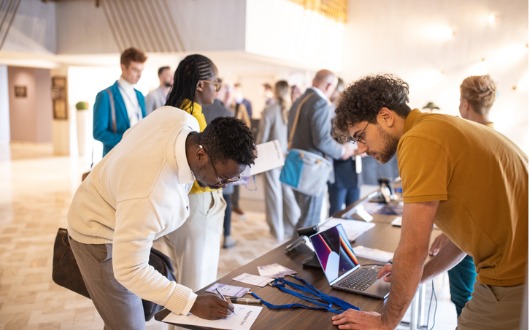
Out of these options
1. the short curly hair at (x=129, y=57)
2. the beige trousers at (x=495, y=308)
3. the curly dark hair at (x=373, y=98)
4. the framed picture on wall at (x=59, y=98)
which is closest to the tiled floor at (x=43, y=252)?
the short curly hair at (x=129, y=57)

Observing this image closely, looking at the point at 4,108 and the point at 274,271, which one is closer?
the point at 274,271

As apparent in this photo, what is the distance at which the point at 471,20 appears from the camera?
7.31 m

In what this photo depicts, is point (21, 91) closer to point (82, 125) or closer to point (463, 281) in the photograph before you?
point (82, 125)

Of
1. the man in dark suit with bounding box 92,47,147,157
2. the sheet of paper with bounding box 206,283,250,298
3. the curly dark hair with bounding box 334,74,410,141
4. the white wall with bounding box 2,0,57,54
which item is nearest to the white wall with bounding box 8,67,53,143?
the white wall with bounding box 2,0,57,54

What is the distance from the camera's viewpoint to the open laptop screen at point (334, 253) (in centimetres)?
196

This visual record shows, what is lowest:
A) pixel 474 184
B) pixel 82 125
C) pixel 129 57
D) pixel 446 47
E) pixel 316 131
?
pixel 82 125

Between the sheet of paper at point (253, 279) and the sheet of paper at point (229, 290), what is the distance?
7 centimetres

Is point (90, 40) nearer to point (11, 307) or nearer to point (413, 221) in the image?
point (11, 307)

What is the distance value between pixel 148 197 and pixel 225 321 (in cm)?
47

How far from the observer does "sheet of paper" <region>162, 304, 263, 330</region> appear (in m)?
1.58

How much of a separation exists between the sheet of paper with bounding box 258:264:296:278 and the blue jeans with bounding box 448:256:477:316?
A: 977 mm

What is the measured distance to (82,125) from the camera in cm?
1191

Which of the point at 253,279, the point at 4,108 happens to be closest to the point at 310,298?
the point at 253,279

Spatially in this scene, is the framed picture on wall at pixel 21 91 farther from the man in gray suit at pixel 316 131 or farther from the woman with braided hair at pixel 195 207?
the woman with braided hair at pixel 195 207
